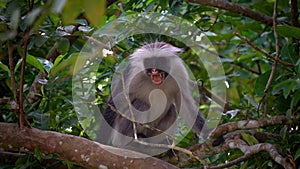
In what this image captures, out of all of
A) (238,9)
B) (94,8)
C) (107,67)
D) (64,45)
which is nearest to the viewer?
(94,8)

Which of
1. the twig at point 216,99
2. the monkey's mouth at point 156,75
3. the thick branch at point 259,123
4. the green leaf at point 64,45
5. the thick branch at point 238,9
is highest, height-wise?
the green leaf at point 64,45

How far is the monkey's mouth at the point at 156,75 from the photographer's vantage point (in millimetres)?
4055

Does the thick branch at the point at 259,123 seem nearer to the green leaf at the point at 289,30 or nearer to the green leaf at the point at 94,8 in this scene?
the green leaf at the point at 289,30

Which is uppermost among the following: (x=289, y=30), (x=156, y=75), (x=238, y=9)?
(x=289, y=30)

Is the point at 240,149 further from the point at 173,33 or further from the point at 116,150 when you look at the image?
the point at 173,33

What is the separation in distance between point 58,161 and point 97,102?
64cm

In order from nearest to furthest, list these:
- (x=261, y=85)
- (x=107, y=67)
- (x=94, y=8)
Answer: (x=94, y=8), (x=261, y=85), (x=107, y=67)

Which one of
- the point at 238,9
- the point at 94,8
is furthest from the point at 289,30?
the point at 94,8

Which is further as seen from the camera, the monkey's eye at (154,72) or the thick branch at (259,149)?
the monkey's eye at (154,72)

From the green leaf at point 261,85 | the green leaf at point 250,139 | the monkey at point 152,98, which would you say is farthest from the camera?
the monkey at point 152,98

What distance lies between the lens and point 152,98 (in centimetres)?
426

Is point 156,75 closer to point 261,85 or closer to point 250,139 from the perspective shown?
point 261,85

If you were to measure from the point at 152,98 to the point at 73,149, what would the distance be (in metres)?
1.48

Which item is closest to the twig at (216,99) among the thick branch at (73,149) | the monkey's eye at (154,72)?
the monkey's eye at (154,72)
